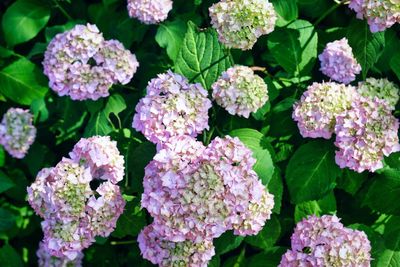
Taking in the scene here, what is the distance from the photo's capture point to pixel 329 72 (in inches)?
111

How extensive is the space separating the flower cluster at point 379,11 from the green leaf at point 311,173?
1.87 feet

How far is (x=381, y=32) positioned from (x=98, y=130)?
135 cm

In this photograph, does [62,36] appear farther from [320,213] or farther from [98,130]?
[320,213]

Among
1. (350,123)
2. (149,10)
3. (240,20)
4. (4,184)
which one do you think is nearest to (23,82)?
(4,184)

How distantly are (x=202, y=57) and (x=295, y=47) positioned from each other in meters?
0.47

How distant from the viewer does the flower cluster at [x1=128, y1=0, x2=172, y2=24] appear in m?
2.87

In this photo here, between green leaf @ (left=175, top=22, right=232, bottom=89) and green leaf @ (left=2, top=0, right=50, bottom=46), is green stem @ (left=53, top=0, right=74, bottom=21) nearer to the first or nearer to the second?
green leaf @ (left=2, top=0, right=50, bottom=46)

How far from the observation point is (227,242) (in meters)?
2.54

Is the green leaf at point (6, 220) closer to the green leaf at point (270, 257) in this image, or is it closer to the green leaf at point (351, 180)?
the green leaf at point (270, 257)

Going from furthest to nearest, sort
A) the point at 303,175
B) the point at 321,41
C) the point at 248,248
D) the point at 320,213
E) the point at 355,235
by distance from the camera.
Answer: the point at 248,248 < the point at 321,41 < the point at 320,213 < the point at 303,175 < the point at 355,235

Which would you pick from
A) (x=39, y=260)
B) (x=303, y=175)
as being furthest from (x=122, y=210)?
(x=39, y=260)

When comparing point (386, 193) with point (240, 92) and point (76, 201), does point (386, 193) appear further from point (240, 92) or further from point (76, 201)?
point (76, 201)

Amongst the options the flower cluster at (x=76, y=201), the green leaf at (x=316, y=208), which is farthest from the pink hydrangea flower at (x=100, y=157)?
the green leaf at (x=316, y=208)

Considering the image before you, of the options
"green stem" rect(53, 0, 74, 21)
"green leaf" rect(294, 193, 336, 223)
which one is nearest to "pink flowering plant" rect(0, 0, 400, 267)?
"green leaf" rect(294, 193, 336, 223)
